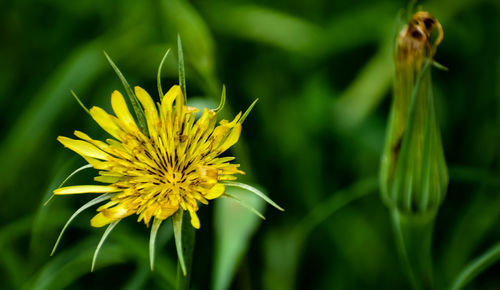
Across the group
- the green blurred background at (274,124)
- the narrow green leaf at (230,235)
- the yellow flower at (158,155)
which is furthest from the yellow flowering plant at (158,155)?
the green blurred background at (274,124)

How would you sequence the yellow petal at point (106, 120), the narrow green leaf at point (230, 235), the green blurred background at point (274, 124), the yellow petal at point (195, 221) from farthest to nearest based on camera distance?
the green blurred background at point (274, 124) → the narrow green leaf at point (230, 235) → the yellow petal at point (106, 120) → the yellow petal at point (195, 221)

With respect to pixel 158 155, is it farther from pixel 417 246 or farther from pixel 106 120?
pixel 417 246

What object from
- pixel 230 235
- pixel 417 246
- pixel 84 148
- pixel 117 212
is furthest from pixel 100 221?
pixel 417 246

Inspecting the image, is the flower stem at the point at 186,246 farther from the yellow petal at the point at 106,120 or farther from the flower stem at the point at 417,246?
the flower stem at the point at 417,246

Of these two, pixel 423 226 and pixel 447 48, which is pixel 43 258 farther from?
pixel 447 48

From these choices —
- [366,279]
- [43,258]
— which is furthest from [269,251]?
[43,258]

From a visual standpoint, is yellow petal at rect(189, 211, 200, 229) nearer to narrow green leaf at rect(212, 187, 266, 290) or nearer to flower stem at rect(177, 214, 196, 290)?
flower stem at rect(177, 214, 196, 290)
